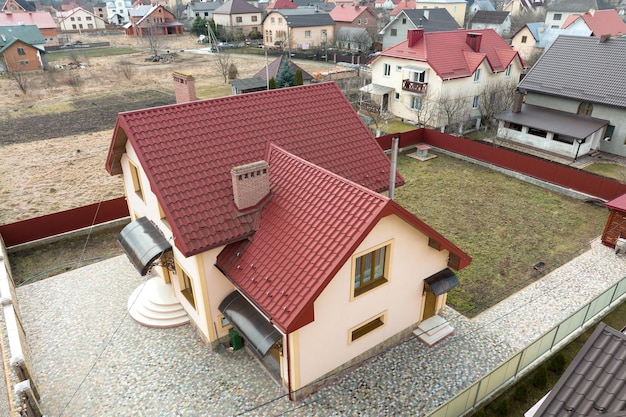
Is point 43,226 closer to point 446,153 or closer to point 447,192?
point 447,192

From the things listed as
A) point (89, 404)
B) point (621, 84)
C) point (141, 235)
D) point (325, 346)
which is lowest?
point (89, 404)

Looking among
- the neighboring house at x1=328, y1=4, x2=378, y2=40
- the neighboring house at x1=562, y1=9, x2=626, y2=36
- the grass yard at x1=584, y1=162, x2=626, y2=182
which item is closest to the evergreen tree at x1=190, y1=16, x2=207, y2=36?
the neighboring house at x1=328, y1=4, x2=378, y2=40

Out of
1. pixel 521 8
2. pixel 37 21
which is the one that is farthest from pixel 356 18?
pixel 37 21

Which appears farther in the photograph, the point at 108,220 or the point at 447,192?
the point at 447,192

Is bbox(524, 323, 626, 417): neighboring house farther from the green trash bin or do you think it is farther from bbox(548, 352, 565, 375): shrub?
the green trash bin

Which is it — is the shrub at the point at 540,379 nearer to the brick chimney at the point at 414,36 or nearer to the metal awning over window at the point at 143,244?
the metal awning over window at the point at 143,244

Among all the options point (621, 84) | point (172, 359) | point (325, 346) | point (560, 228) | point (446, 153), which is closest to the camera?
point (325, 346)

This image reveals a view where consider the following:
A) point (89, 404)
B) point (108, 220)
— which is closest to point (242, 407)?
point (89, 404)
